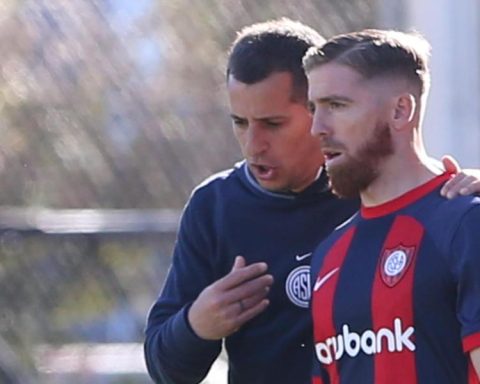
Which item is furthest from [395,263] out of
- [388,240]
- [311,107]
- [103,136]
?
[103,136]

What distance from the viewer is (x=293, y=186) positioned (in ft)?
11.2

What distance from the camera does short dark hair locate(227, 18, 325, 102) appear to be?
3355 millimetres

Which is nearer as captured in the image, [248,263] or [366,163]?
[366,163]

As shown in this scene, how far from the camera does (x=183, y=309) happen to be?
337 cm

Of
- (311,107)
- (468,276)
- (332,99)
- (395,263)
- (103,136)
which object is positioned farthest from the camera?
(103,136)

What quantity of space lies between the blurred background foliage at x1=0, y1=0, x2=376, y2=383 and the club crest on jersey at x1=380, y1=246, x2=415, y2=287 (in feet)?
9.42

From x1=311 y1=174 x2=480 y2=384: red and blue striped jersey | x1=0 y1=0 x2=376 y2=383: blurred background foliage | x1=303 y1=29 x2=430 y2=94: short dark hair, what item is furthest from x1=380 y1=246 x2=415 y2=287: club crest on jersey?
x1=0 y1=0 x2=376 y2=383: blurred background foliage

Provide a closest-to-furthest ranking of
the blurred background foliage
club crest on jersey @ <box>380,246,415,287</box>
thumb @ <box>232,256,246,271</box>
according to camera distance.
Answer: club crest on jersey @ <box>380,246,415,287</box>
thumb @ <box>232,256,246,271</box>
the blurred background foliage

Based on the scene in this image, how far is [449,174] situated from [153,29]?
10.00ft

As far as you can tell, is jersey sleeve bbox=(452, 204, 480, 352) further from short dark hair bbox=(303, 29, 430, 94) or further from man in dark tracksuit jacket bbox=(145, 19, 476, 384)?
man in dark tracksuit jacket bbox=(145, 19, 476, 384)

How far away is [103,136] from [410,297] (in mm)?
3153

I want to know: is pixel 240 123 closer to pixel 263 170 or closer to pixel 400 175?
pixel 263 170

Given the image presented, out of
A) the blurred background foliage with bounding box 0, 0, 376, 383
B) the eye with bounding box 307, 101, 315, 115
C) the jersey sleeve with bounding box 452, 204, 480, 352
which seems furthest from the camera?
the blurred background foliage with bounding box 0, 0, 376, 383

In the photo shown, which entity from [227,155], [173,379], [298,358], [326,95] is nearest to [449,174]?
[326,95]
